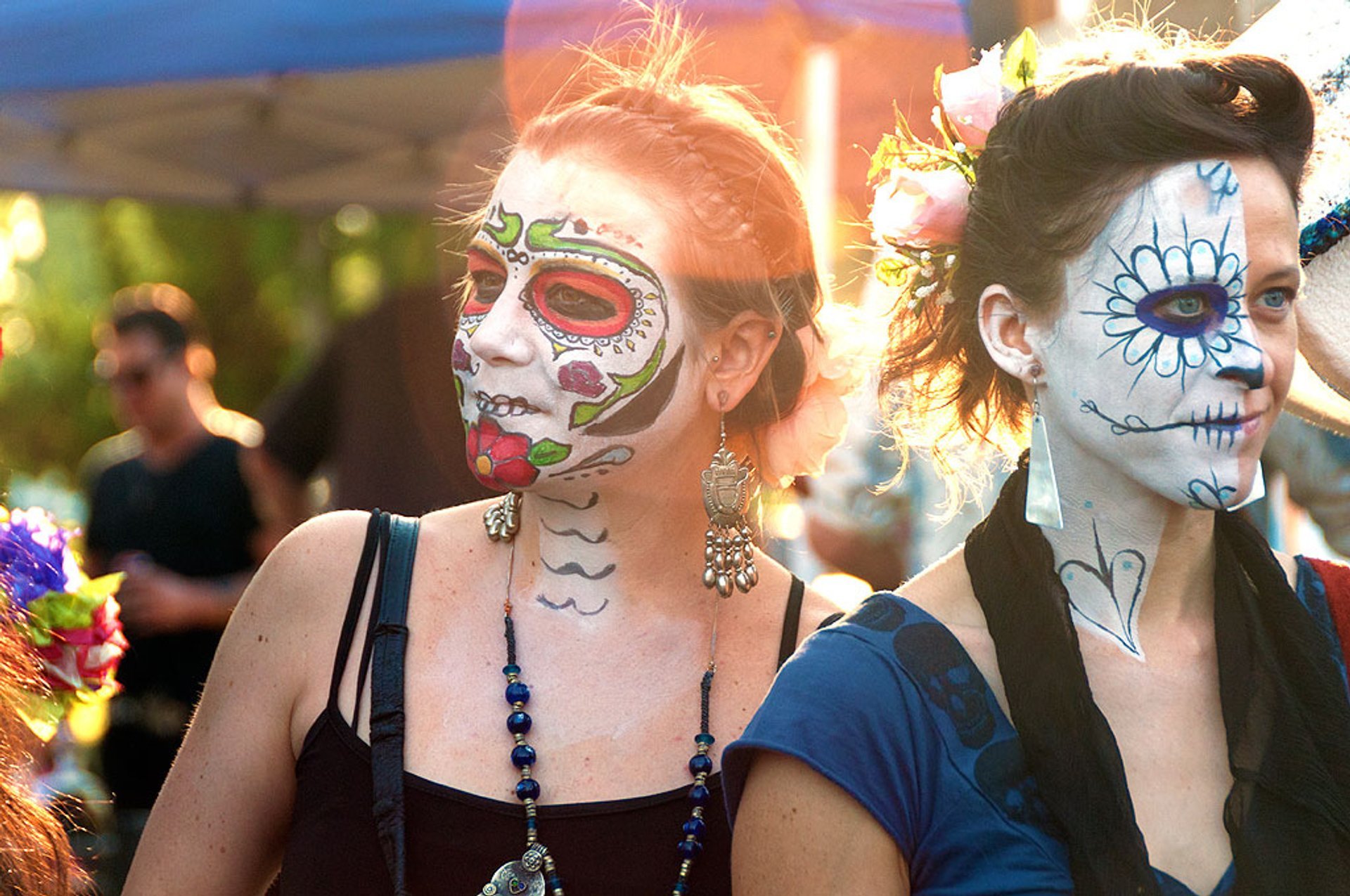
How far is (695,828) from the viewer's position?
7.18ft

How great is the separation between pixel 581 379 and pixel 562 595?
36 centimetres

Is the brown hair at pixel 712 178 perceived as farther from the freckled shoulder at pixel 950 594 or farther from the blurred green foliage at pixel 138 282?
the blurred green foliage at pixel 138 282

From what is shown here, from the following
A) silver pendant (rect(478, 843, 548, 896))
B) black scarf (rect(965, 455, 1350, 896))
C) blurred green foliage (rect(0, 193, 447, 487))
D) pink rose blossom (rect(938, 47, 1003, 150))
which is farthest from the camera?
blurred green foliage (rect(0, 193, 447, 487))

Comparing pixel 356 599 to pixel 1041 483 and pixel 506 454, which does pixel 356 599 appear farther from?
pixel 1041 483

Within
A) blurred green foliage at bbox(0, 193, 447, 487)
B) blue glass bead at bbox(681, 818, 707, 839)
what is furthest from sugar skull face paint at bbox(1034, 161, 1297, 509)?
blurred green foliage at bbox(0, 193, 447, 487)

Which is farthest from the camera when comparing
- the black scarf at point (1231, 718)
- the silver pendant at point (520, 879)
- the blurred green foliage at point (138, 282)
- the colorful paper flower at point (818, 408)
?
the blurred green foliage at point (138, 282)

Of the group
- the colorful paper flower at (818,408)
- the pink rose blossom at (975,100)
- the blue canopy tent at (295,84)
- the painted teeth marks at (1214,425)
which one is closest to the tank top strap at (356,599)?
the colorful paper flower at (818,408)

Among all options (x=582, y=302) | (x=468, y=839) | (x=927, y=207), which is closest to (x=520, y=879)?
(x=468, y=839)

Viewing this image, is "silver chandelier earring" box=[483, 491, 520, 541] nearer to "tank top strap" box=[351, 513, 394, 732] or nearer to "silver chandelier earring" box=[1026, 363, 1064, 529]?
"tank top strap" box=[351, 513, 394, 732]

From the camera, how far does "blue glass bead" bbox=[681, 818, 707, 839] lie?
2188mm

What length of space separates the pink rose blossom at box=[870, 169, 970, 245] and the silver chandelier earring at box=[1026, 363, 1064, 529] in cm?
24

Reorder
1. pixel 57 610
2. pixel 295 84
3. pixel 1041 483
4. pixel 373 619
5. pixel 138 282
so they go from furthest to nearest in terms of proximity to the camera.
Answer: pixel 138 282 < pixel 295 84 < pixel 57 610 < pixel 373 619 < pixel 1041 483

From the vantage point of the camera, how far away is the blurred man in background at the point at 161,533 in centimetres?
473

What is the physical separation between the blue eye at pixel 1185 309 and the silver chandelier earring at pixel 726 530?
Result: 772 mm
